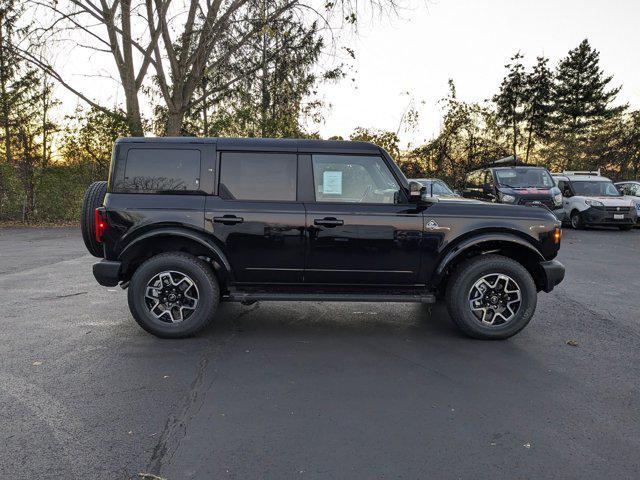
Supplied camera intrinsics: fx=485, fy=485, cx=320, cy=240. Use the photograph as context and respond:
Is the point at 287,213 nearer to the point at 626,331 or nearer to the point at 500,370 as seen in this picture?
the point at 500,370

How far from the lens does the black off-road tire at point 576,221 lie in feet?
52.1

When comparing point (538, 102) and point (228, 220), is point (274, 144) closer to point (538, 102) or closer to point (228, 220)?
point (228, 220)

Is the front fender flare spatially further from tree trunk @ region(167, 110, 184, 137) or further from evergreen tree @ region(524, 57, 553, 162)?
evergreen tree @ region(524, 57, 553, 162)

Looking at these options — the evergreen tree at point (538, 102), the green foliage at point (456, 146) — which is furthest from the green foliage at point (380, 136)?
the evergreen tree at point (538, 102)

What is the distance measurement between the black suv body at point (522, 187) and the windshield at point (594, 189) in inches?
48.4

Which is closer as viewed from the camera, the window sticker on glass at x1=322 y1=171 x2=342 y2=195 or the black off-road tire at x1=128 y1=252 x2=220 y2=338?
the black off-road tire at x1=128 y1=252 x2=220 y2=338

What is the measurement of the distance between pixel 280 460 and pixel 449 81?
2530 cm

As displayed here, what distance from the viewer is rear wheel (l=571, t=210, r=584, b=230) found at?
1588 centimetres

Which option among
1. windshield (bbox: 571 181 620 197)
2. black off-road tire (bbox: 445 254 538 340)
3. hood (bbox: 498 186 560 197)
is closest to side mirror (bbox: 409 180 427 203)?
black off-road tire (bbox: 445 254 538 340)

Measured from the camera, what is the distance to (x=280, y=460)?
2.65 m

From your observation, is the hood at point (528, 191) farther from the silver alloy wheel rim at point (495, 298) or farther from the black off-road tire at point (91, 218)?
the black off-road tire at point (91, 218)

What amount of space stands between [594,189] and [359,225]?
49.1 ft

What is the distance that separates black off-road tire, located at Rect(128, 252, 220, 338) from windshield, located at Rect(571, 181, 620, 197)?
1546 centimetres

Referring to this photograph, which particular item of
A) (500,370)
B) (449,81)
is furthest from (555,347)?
(449,81)
